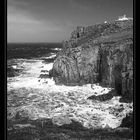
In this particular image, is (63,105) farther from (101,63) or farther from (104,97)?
(101,63)

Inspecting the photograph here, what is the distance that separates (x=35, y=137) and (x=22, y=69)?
74.7ft

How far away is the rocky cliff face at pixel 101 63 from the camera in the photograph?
68.0 ft

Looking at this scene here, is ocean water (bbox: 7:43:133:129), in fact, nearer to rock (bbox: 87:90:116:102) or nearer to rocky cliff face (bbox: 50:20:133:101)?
rock (bbox: 87:90:116:102)

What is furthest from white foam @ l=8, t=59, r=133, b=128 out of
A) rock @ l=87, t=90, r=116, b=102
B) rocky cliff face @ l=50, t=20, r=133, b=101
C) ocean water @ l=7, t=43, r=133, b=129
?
rocky cliff face @ l=50, t=20, r=133, b=101

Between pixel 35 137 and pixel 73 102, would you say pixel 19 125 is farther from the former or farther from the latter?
pixel 73 102

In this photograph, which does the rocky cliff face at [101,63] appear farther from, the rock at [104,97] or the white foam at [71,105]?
the white foam at [71,105]

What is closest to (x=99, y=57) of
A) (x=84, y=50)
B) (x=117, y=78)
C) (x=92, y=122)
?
(x=84, y=50)

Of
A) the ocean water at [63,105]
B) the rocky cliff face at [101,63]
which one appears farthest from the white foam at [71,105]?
the rocky cliff face at [101,63]

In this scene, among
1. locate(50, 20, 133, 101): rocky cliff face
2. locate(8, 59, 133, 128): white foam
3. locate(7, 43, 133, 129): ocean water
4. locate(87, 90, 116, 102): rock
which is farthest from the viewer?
locate(50, 20, 133, 101): rocky cliff face

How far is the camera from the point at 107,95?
20.0m

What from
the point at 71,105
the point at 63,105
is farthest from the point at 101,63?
the point at 63,105

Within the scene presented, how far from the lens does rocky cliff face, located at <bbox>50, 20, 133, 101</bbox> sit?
68.0 feet

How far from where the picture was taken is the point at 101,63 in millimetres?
24328

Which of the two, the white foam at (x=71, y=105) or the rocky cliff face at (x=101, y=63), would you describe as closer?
the white foam at (x=71, y=105)
